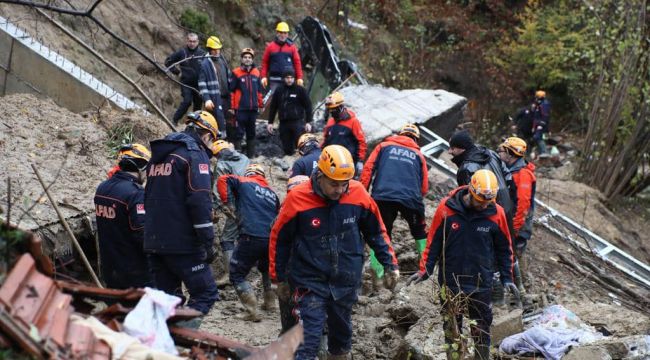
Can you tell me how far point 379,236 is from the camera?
6.75 m

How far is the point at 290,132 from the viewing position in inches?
511

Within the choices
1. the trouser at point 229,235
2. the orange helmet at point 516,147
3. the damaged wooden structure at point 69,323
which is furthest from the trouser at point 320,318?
the orange helmet at point 516,147

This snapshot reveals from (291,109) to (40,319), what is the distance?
29.7ft

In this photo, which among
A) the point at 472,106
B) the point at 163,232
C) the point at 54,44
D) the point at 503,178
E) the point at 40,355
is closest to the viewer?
the point at 40,355

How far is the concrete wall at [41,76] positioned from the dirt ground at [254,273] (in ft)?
1.98

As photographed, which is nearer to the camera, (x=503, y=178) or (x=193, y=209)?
(x=193, y=209)

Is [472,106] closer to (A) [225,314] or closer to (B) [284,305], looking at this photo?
(A) [225,314]

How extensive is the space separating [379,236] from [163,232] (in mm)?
1731

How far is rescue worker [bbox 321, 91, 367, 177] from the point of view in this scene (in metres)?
10.9

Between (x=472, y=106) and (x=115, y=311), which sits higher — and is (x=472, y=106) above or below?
above

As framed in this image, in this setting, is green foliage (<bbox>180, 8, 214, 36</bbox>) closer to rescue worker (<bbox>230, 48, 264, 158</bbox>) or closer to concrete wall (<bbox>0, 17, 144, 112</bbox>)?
rescue worker (<bbox>230, 48, 264, 158</bbox>)

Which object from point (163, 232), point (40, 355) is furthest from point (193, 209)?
point (40, 355)

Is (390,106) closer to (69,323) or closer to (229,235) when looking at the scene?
(229,235)

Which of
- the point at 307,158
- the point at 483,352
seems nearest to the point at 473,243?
the point at 483,352
